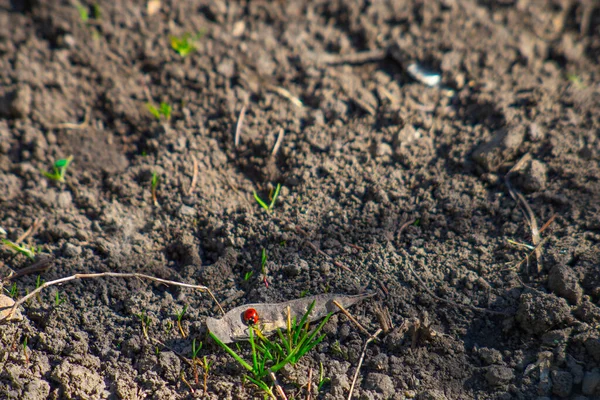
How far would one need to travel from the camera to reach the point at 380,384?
2.05 meters

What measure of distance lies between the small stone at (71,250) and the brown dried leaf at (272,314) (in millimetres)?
794

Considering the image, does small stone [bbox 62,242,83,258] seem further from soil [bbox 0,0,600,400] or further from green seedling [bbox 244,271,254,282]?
green seedling [bbox 244,271,254,282]

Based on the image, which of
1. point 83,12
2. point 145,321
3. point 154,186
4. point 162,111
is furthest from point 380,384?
point 83,12

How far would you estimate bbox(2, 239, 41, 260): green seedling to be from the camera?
7.97 ft

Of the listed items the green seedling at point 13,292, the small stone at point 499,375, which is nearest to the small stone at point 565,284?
the small stone at point 499,375

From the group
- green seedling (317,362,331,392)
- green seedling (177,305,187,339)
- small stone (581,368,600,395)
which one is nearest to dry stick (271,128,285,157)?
green seedling (177,305,187,339)

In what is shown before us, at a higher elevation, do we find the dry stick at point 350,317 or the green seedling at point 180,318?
the dry stick at point 350,317

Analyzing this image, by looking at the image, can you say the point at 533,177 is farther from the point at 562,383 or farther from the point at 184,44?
the point at 184,44

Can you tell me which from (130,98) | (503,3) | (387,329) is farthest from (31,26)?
(503,3)

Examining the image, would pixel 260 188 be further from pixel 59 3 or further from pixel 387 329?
pixel 59 3

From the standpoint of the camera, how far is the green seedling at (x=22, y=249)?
2428 millimetres

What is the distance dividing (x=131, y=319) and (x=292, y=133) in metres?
1.37

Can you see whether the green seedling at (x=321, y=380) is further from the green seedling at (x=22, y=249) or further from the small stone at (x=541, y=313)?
the green seedling at (x=22, y=249)

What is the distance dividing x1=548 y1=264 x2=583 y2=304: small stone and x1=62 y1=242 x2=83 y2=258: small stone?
2.22m
